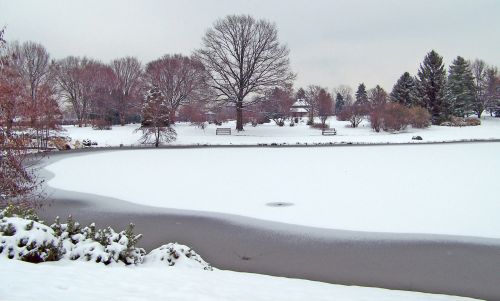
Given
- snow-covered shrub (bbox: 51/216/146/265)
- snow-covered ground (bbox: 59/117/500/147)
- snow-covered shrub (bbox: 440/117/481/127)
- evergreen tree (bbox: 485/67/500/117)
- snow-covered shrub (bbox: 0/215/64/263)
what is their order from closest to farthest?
1. snow-covered shrub (bbox: 0/215/64/263)
2. snow-covered shrub (bbox: 51/216/146/265)
3. snow-covered ground (bbox: 59/117/500/147)
4. snow-covered shrub (bbox: 440/117/481/127)
5. evergreen tree (bbox: 485/67/500/117)

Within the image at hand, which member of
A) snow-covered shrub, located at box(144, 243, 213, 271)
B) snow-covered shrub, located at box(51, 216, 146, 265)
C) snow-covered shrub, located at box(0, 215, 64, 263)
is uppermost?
snow-covered shrub, located at box(0, 215, 64, 263)

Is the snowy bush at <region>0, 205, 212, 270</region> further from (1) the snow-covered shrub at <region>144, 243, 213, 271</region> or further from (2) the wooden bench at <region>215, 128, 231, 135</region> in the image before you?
(2) the wooden bench at <region>215, 128, 231, 135</region>

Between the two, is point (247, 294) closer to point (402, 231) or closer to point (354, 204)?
point (402, 231)

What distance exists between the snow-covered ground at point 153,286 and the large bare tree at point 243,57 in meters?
42.3

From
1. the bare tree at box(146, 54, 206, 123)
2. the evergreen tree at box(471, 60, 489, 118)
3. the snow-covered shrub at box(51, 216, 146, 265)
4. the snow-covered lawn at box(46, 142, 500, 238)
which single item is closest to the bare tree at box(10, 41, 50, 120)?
the bare tree at box(146, 54, 206, 123)

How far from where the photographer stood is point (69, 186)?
17.9m

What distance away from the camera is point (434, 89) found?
5756cm

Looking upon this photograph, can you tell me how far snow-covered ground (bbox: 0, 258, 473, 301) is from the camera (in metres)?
5.00

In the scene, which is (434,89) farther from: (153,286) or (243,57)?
(153,286)

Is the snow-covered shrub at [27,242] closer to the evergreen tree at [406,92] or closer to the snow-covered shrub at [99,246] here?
the snow-covered shrub at [99,246]

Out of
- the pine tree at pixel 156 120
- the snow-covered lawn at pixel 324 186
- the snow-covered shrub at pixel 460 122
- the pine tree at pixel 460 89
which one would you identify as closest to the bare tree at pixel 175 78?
the pine tree at pixel 156 120

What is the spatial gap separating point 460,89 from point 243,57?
33.3 m

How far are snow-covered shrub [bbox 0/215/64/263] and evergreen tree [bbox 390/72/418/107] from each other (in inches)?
2330

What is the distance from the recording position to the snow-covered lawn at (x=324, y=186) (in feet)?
39.3
